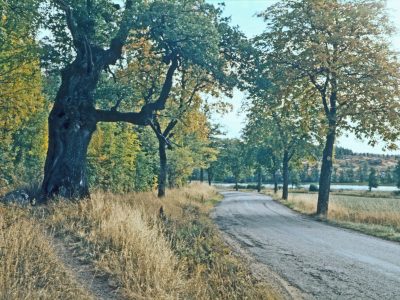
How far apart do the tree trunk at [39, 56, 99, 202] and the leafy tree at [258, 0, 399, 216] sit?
11.3 metres

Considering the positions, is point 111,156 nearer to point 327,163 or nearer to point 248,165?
point 327,163

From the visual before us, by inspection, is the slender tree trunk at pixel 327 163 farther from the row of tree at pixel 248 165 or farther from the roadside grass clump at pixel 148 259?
the roadside grass clump at pixel 148 259

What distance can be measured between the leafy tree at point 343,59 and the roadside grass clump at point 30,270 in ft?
57.7

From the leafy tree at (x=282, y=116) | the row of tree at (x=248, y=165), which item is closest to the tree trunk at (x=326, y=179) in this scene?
the leafy tree at (x=282, y=116)

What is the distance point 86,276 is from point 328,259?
6122mm

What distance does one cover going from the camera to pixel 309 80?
23531mm

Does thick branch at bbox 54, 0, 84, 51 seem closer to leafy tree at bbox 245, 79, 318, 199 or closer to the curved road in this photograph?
leafy tree at bbox 245, 79, 318, 199

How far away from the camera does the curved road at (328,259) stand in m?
7.25

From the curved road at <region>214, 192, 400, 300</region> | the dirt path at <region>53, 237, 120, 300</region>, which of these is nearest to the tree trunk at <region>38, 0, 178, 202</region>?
the curved road at <region>214, 192, 400, 300</region>

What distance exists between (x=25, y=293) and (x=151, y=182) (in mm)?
27403

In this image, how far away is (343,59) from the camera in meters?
20.8

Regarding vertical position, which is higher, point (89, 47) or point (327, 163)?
point (89, 47)

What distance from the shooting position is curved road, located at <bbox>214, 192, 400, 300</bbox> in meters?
7.25

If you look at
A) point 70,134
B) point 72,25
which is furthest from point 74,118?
point 72,25
